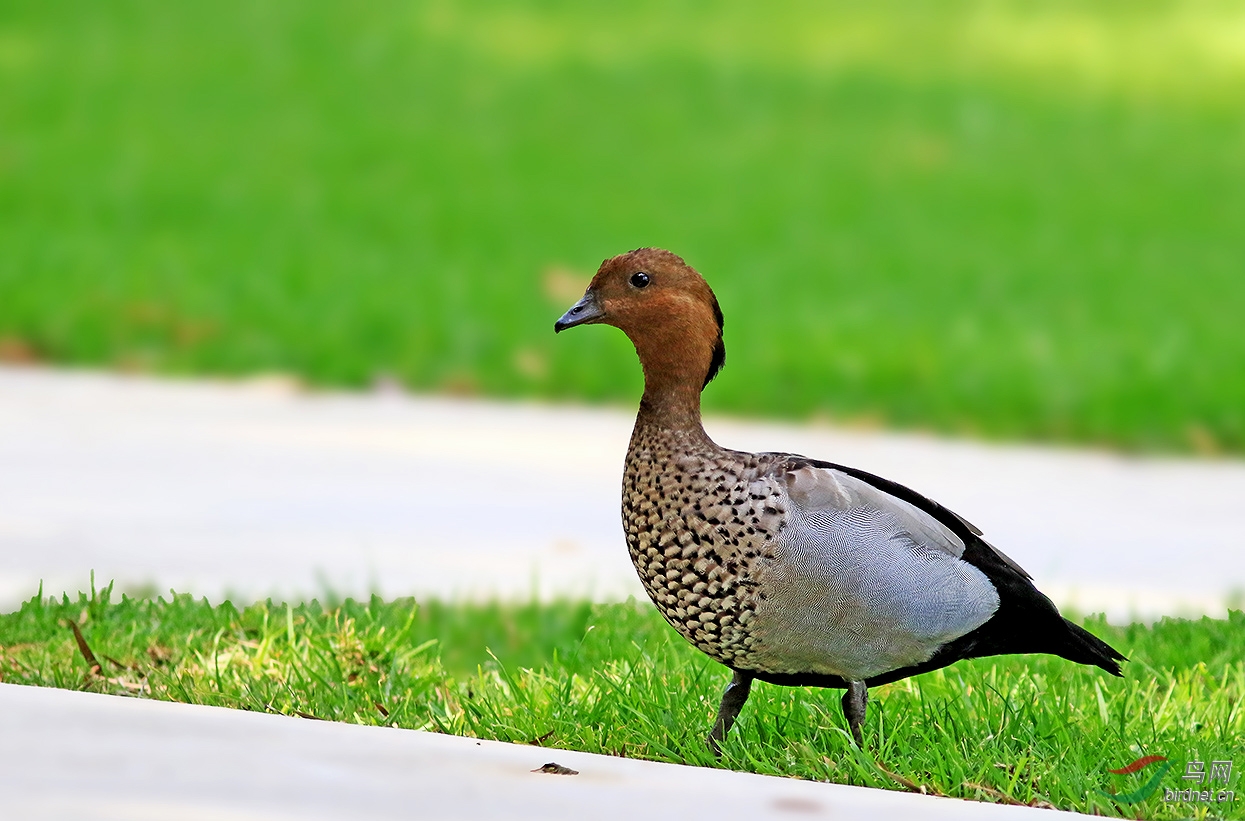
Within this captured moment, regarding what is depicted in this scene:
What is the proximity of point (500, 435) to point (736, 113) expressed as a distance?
284 inches

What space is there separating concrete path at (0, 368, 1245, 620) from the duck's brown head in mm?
2001

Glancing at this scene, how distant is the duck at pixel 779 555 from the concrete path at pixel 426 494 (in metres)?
1.99

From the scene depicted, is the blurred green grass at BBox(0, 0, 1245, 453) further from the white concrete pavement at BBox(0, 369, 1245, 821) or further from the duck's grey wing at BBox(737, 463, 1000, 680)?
the duck's grey wing at BBox(737, 463, 1000, 680)

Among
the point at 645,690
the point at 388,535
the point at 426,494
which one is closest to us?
the point at 645,690

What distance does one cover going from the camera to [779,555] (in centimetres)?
391

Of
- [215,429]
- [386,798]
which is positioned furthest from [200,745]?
[215,429]

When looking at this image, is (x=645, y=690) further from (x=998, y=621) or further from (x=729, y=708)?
(x=998, y=621)

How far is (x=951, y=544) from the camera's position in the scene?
407 cm

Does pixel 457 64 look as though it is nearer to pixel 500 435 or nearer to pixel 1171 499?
pixel 500 435

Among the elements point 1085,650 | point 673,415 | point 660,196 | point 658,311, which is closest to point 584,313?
point 658,311

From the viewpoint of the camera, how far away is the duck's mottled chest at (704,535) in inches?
154

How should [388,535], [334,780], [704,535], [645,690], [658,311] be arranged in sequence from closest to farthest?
[334,780] < [704,535] < [658,311] < [645,690] < [388,535]

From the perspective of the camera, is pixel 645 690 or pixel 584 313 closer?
pixel 584 313

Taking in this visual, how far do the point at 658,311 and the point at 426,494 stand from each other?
3.35 meters
